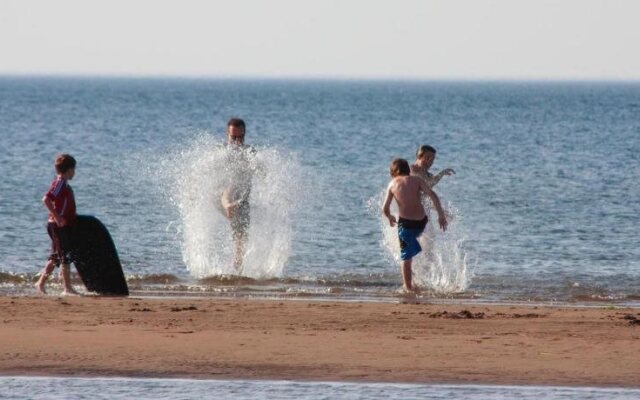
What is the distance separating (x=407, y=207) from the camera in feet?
48.4

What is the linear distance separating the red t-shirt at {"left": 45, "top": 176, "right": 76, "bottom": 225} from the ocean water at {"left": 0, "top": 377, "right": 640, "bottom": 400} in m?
4.13

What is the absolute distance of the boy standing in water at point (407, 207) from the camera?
14.7 metres

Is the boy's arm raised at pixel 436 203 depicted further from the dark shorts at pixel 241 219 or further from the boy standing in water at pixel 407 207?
the dark shorts at pixel 241 219

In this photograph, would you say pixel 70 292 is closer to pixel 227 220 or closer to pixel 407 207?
pixel 227 220

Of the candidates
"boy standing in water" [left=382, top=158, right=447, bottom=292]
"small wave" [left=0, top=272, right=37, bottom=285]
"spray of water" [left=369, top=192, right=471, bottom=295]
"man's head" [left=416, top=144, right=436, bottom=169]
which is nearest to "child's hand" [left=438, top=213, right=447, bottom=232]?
"boy standing in water" [left=382, top=158, right=447, bottom=292]

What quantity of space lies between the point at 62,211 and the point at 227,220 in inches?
134

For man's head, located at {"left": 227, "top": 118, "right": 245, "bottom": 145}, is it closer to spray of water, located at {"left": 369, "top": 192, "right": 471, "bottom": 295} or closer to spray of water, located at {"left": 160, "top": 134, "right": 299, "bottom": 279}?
spray of water, located at {"left": 160, "top": 134, "right": 299, "bottom": 279}

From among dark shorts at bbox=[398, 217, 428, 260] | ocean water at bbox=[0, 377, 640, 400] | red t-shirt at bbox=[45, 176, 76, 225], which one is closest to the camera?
ocean water at bbox=[0, 377, 640, 400]

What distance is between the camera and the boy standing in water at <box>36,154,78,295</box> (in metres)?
13.6

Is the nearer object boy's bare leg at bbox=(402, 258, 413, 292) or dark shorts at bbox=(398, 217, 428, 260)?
dark shorts at bbox=(398, 217, 428, 260)

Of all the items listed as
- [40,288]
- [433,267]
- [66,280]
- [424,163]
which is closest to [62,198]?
[66,280]

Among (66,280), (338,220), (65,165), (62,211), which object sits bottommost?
(338,220)

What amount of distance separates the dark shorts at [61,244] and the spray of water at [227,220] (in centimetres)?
268

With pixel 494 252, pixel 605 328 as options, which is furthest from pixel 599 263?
pixel 605 328
